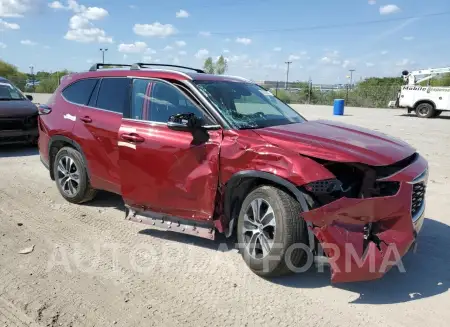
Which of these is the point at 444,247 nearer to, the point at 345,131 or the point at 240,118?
the point at 345,131

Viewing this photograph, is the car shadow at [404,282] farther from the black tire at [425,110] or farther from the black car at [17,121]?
the black tire at [425,110]

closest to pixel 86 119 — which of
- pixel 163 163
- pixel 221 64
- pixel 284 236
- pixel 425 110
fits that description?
pixel 163 163

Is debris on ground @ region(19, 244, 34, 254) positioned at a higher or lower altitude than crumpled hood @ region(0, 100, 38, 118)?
lower

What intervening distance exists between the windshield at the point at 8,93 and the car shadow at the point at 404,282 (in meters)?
8.90

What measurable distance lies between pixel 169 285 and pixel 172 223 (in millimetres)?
857

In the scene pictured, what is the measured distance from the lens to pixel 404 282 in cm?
369

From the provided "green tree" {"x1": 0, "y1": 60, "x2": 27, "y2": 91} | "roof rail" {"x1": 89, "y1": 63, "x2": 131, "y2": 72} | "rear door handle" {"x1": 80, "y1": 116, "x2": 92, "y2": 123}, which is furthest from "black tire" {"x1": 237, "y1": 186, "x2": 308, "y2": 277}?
"green tree" {"x1": 0, "y1": 60, "x2": 27, "y2": 91}

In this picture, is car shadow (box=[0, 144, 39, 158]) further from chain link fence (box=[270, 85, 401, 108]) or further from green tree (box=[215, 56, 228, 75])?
green tree (box=[215, 56, 228, 75])

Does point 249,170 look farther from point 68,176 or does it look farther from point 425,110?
point 425,110

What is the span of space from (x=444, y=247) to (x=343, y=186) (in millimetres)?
→ 1865

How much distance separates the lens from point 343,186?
3459mm

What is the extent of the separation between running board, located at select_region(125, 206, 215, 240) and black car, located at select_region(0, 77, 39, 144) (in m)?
5.84

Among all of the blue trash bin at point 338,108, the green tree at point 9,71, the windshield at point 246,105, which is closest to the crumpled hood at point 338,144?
the windshield at point 246,105

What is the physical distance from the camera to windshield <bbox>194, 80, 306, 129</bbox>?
163 inches
